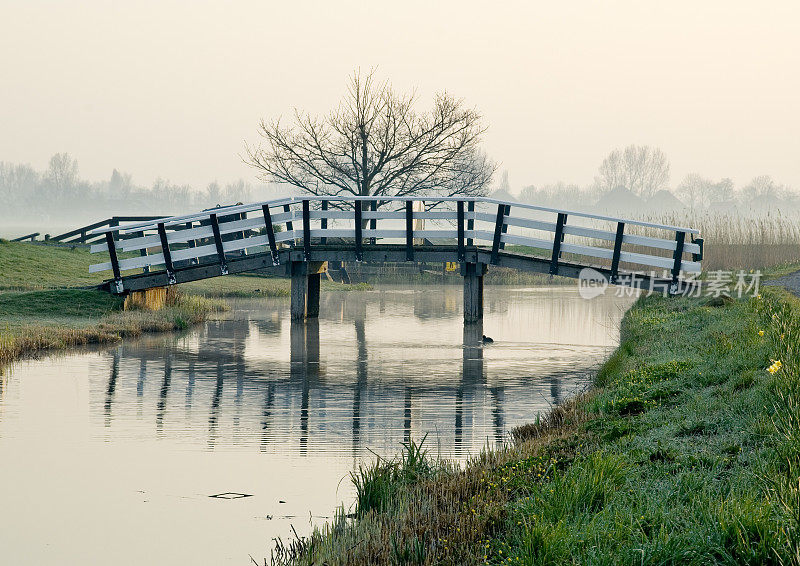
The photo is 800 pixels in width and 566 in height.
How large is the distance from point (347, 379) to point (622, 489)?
9.45m

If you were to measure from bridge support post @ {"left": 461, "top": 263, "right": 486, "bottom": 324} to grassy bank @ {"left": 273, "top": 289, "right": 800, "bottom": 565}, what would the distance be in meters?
13.6

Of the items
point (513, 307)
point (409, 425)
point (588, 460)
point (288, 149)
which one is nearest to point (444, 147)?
point (288, 149)

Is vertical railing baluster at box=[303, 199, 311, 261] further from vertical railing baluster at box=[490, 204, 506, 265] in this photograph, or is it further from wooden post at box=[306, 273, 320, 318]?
vertical railing baluster at box=[490, 204, 506, 265]

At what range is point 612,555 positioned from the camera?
225 inches

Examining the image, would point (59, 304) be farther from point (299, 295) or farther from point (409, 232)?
point (409, 232)

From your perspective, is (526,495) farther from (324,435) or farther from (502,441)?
(324,435)

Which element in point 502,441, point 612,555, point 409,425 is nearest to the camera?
point 612,555

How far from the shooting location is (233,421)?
12.4 meters

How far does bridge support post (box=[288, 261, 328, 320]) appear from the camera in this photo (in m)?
25.5

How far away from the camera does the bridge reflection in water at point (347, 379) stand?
461 inches

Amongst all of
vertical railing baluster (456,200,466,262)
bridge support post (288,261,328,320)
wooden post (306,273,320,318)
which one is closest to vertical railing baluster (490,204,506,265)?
vertical railing baluster (456,200,466,262)

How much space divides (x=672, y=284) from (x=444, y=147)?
22195mm

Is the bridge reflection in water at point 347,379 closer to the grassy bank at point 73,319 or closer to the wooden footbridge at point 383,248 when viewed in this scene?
the grassy bank at point 73,319

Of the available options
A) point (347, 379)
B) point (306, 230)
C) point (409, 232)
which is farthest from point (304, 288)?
point (347, 379)
